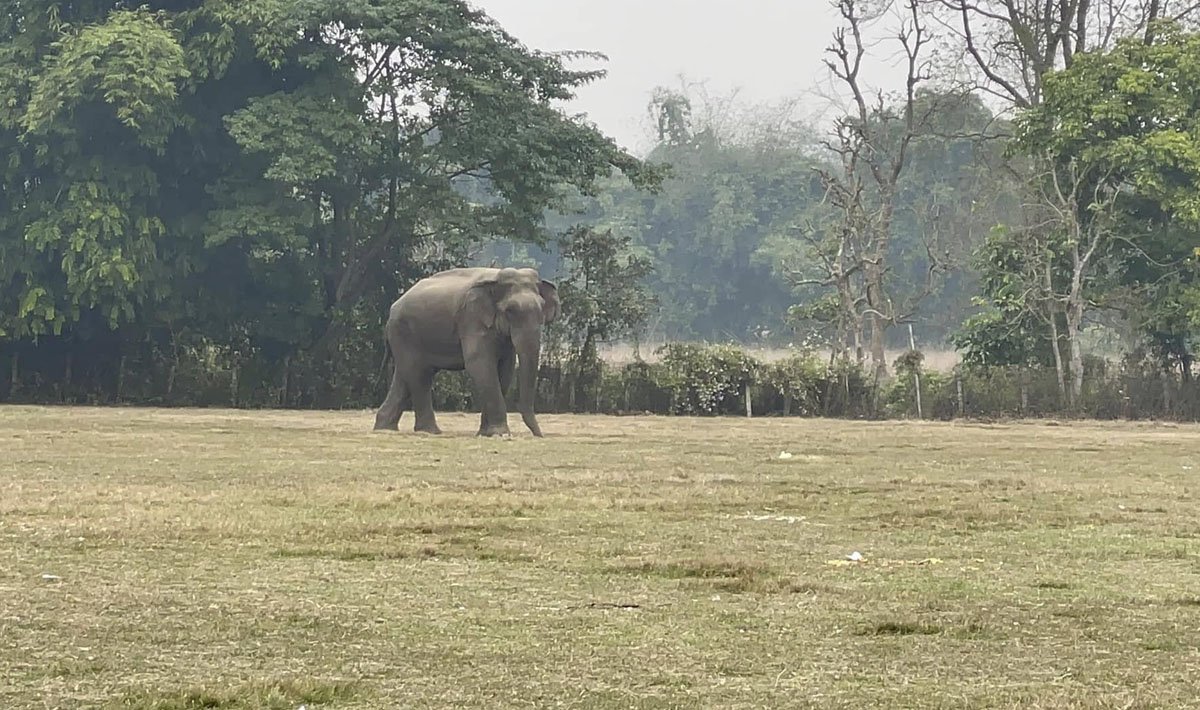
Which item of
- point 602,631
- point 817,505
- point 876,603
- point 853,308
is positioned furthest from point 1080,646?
point 853,308

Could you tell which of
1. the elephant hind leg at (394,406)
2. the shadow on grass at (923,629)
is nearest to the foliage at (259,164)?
the elephant hind leg at (394,406)

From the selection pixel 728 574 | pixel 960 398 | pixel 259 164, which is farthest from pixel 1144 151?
pixel 728 574

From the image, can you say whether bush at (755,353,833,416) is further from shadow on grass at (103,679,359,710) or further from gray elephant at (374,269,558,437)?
shadow on grass at (103,679,359,710)

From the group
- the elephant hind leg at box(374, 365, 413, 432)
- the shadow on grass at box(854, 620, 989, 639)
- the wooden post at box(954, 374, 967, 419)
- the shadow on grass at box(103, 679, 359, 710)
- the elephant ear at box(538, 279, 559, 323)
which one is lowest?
the shadow on grass at box(103, 679, 359, 710)

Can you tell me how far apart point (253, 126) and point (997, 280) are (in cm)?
1472

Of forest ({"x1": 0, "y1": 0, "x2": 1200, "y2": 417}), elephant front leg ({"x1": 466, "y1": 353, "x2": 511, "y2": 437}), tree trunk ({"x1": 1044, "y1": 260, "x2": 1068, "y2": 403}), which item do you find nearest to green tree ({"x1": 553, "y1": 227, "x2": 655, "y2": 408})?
forest ({"x1": 0, "y1": 0, "x2": 1200, "y2": 417})

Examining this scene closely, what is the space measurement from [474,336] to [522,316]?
2.75 ft

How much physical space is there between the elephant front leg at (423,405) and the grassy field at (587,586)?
7.30 m

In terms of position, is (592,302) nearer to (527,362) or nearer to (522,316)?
(527,362)

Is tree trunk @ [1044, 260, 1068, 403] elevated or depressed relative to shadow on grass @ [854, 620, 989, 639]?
elevated

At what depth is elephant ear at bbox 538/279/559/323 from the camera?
21420 mm

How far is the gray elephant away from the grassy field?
6193mm

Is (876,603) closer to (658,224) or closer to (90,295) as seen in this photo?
(90,295)

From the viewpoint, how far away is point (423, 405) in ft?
72.0
